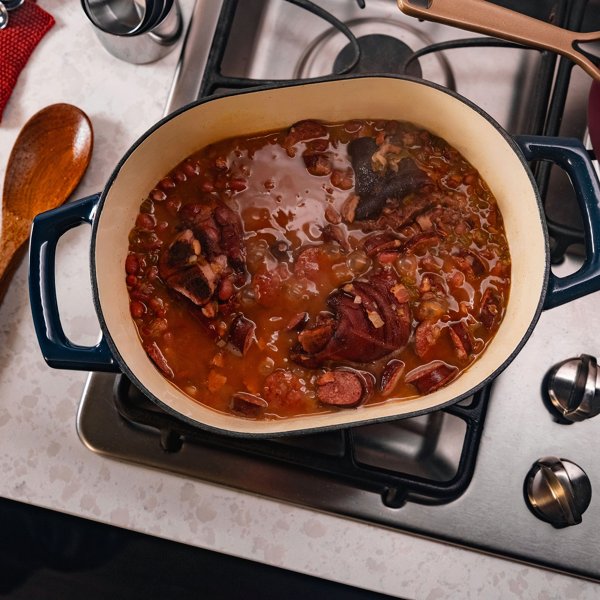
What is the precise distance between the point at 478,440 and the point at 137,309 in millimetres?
692

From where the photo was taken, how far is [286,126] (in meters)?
1.27

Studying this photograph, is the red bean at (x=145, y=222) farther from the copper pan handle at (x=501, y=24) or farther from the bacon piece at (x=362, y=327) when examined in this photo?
the copper pan handle at (x=501, y=24)

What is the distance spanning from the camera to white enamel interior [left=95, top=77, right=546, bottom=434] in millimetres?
1120

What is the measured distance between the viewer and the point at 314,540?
4.29 ft

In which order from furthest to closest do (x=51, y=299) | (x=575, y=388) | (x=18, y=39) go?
(x=18, y=39), (x=575, y=388), (x=51, y=299)

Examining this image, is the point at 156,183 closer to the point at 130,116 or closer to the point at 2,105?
the point at 130,116

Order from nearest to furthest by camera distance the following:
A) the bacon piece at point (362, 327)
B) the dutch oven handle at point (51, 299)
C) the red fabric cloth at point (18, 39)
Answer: the dutch oven handle at point (51, 299) < the bacon piece at point (362, 327) < the red fabric cloth at point (18, 39)

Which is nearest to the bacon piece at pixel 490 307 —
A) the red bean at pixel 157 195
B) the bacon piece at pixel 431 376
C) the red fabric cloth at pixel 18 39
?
the bacon piece at pixel 431 376

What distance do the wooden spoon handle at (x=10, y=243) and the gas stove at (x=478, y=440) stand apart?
0.94 feet

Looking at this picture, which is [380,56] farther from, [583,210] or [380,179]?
[583,210]

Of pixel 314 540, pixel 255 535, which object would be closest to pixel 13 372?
pixel 255 535

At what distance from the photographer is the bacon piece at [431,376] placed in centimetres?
118

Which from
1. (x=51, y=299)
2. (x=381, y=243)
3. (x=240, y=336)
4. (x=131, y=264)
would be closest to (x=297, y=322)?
(x=240, y=336)

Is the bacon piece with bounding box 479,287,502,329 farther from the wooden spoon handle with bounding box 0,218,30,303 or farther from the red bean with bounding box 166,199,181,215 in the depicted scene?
the wooden spoon handle with bounding box 0,218,30,303
